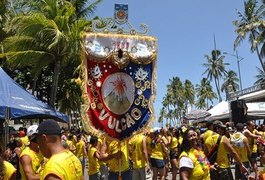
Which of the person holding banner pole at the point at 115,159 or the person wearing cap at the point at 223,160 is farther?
the person wearing cap at the point at 223,160

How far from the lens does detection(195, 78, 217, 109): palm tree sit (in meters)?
105

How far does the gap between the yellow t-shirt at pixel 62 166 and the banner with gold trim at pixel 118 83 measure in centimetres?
311

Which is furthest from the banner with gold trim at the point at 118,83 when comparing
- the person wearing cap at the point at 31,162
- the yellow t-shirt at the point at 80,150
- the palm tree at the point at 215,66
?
the palm tree at the point at 215,66

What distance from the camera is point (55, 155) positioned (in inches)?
133

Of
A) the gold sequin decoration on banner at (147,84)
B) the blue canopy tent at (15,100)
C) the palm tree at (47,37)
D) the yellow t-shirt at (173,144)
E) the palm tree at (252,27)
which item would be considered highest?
the palm tree at (252,27)

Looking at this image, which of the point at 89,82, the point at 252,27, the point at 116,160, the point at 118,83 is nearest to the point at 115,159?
the point at 116,160

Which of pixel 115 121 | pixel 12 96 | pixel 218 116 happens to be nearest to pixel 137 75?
pixel 115 121

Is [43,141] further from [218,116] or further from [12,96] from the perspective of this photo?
[218,116]

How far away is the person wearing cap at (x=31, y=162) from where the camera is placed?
5.19m

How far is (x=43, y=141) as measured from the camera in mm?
3404

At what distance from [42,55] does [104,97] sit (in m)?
13.0

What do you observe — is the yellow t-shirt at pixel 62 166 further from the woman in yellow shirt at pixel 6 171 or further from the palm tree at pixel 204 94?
the palm tree at pixel 204 94

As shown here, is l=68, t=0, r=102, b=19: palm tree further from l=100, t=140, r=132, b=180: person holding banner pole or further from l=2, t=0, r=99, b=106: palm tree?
l=100, t=140, r=132, b=180: person holding banner pole

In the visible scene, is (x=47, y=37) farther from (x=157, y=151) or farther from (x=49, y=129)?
(x=49, y=129)
